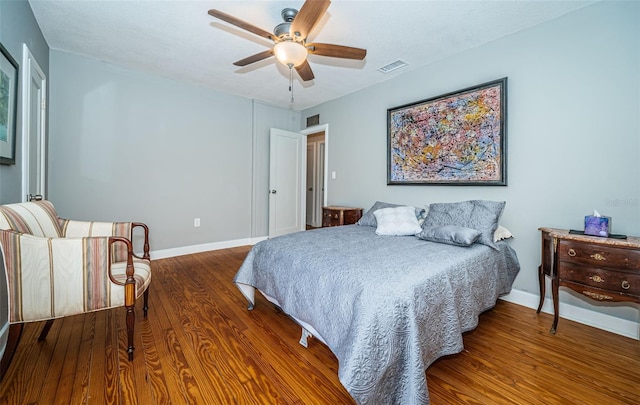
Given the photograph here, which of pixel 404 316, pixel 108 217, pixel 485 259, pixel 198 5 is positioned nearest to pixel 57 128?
pixel 108 217

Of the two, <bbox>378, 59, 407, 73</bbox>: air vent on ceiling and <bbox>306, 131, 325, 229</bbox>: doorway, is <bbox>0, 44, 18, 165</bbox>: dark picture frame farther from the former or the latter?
<bbox>306, 131, 325, 229</bbox>: doorway

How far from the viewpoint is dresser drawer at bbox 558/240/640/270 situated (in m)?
1.64

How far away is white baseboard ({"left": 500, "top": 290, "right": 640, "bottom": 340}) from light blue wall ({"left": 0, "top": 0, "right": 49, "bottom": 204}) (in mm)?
4066

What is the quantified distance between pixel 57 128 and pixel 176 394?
3.25 m

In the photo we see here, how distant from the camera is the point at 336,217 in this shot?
12.4 feet

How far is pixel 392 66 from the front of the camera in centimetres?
314

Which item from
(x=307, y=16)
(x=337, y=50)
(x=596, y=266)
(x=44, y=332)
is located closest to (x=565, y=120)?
(x=596, y=266)

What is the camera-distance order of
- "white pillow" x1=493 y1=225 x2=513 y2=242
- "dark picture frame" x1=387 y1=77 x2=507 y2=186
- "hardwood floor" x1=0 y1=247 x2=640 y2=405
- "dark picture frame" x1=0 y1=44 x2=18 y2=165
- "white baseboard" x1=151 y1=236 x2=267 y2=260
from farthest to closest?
"white baseboard" x1=151 y1=236 x2=267 y2=260, "dark picture frame" x1=387 y1=77 x2=507 y2=186, "white pillow" x1=493 y1=225 x2=513 y2=242, "dark picture frame" x1=0 y1=44 x2=18 y2=165, "hardwood floor" x1=0 y1=247 x2=640 y2=405

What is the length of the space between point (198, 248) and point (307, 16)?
3.47 meters

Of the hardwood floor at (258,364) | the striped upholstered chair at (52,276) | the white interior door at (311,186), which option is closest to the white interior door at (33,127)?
the striped upholstered chair at (52,276)

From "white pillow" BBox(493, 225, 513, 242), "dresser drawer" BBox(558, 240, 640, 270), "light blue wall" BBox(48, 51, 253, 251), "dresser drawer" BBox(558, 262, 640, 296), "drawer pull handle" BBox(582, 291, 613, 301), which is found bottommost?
"drawer pull handle" BBox(582, 291, 613, 301)

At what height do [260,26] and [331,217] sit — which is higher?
[260,26]

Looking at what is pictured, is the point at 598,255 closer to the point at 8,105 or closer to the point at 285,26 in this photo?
the point at 285,26

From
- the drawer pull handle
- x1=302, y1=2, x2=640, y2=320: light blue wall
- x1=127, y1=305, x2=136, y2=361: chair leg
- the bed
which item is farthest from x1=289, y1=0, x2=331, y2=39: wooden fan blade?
the drawer pull handle
